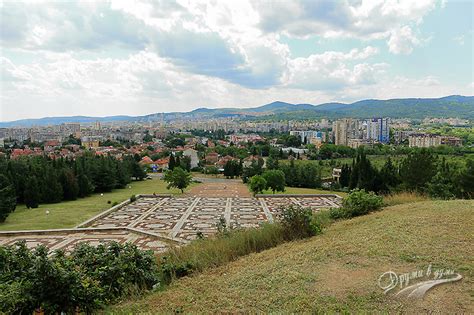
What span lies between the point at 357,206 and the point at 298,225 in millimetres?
2122

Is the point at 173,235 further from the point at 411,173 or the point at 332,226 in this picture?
the point at 411,173

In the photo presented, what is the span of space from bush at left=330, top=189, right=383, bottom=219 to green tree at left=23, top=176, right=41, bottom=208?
22.1 metres

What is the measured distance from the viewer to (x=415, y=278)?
375 cm

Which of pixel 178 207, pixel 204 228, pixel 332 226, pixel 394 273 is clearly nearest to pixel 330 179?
pixel 178 207

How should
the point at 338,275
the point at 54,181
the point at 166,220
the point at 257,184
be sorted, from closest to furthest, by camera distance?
the point at 338,275 < the point at 166,220 < the point at 54,181 < the point at 257,184

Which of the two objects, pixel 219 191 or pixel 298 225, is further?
pixel 219 191

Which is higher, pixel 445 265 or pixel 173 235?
pixel 445 265

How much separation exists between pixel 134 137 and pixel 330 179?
312ft

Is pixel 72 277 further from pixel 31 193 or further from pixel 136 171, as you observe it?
pixel 136 171

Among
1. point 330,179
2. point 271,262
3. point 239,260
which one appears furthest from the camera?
point 330,179

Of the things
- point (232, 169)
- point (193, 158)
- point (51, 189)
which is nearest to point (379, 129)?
point (193, 158)

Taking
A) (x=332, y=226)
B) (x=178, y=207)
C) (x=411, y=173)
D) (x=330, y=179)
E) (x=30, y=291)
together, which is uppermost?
(x=30, y=291)

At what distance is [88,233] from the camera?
1475cm

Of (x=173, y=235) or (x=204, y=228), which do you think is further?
(x=204, y=228)
